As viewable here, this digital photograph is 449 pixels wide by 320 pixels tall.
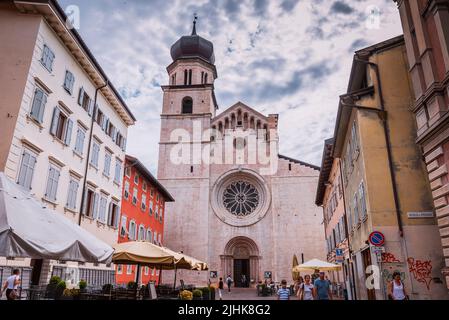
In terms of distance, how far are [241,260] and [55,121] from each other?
93.2 feet

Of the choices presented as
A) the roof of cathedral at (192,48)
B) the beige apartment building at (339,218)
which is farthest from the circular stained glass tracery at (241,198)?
the roof of cathedral at (192,48)

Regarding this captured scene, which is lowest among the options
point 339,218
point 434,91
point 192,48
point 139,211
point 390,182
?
point 390,182

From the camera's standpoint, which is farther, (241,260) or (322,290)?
(241,260)

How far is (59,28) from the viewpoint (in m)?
16.1

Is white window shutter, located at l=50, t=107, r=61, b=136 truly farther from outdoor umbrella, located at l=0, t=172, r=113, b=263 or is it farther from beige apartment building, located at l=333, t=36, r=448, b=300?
beige apartment building, located at l=333, t=36, r=448, b=300

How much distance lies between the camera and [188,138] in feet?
138

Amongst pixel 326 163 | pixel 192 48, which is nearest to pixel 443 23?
pixel 326 163

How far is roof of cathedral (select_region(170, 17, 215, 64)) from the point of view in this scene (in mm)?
45531

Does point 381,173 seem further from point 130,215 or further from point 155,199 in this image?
point 155,199

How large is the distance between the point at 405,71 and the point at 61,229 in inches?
577

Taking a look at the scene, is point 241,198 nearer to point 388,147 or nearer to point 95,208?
point 95,208

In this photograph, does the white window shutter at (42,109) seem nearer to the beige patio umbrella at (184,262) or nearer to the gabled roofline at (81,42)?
the gabled roofline at (81,42)

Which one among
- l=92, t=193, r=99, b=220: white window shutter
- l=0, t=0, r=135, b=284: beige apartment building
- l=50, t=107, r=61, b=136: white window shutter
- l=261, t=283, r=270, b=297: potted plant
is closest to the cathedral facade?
l=261, t=283, r=270, b=297: potted plant

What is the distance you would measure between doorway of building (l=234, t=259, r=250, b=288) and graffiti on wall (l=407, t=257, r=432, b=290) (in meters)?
28.1
